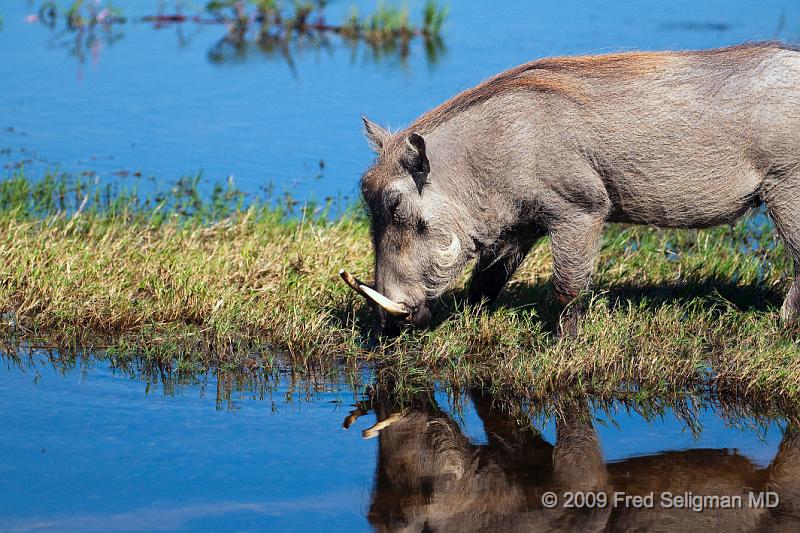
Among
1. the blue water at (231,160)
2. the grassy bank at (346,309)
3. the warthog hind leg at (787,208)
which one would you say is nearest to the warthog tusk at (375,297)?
the grassy bank at (346,309)

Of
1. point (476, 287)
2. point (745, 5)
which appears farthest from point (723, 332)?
point (745, 5)

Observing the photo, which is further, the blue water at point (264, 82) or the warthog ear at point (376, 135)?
the blue water at point (264, 82)

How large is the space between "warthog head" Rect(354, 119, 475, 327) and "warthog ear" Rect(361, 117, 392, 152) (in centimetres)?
2

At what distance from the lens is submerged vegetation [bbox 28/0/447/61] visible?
516 inches

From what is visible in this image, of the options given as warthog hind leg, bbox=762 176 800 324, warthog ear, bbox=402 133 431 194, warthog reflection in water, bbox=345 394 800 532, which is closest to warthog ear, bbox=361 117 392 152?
warthog ear, bbox=402 133 431 194

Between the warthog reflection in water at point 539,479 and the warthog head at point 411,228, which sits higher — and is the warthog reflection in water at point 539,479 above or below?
below

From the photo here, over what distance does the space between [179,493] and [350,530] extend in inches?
25.0

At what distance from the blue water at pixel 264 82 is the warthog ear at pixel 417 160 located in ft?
7.40

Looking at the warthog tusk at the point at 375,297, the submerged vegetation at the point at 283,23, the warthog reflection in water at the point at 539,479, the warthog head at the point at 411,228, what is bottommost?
the submerged vegetation at the point at 283,23

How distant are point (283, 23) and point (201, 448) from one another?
958cm

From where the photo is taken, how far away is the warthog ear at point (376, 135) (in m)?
5.62

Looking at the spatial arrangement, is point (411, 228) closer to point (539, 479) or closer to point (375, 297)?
point (375, 297)

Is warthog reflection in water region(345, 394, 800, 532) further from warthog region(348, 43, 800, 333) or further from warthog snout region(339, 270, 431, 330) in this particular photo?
warthog region(348, 43, 800, 333)

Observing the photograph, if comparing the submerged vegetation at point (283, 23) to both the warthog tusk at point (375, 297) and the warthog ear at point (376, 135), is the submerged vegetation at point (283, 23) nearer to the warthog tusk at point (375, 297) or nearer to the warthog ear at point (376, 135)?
the warthog ear at point (376, 135)
